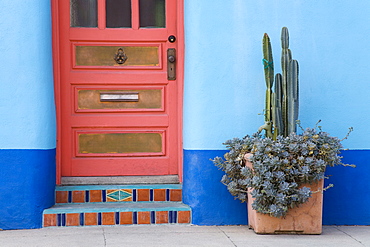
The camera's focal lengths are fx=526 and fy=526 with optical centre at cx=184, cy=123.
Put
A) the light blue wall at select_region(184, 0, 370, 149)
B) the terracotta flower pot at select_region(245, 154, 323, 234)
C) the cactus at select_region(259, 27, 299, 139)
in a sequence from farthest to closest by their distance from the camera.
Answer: the light blue wall at select_region(184, 0, 370, 149) < the cactus at select_region(259, 27, 299, 139) < the terracotta flower pot at select_region(245, 154, 323, 234)

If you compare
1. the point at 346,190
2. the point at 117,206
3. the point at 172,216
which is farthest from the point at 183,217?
the point at 346,190

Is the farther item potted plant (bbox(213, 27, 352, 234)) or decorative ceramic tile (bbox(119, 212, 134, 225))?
decorative ceramic tile (bbox(119, 212, 134, 225))

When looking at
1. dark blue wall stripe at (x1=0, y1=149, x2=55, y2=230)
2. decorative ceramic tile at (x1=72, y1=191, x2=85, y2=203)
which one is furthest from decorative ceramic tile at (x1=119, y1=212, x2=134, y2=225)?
dark blue wall stripe at (x1=0, y1=149, x2=55, y2=230)

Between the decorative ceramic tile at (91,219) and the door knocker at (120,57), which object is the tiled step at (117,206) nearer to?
the decorative ceramic tile at (91,219)

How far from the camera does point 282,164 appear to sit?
155 inches

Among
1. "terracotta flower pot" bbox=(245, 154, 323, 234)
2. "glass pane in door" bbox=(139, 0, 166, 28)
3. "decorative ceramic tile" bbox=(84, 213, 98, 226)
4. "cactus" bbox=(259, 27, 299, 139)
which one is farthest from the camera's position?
"glass pane in door" bbox=(139, 0, 166, 28)

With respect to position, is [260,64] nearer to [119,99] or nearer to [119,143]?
[119,99]

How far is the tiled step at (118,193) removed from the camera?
4.60m

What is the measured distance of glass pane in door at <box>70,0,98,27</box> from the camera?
475 cm

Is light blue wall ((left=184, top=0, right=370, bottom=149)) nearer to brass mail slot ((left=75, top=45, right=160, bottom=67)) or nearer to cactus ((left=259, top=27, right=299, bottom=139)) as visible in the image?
cactus ((left=259, top=27, right=299, bottom=139))

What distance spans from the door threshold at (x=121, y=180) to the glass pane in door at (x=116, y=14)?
4.55 ft

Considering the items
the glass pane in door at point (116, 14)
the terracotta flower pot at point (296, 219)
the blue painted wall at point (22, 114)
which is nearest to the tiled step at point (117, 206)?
the blue painted wall at point (22, 114)

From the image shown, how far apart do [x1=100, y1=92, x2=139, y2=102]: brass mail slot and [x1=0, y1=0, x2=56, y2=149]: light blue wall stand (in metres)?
0.63

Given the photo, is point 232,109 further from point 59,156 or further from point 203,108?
point 59,156
